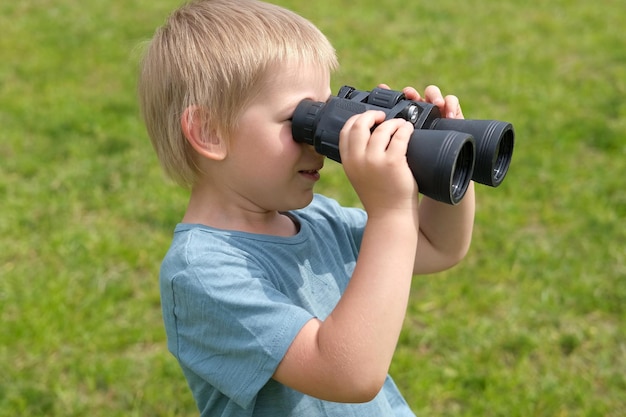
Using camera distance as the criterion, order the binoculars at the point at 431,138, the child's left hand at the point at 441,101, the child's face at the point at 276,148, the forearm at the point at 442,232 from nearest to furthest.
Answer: the binoculars at the point at 431,138
the child's face at the point at 276,148
the child's left hand at the point at 441,101
the forearm at the point at 442,232

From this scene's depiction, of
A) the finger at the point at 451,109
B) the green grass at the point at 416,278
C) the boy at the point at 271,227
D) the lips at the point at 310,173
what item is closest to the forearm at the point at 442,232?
the boy at the point at 271,227

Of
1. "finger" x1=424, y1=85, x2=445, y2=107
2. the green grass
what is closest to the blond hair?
"finger" x1=424, y1=85, x2=445, y2=107

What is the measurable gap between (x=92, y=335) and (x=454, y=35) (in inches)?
174

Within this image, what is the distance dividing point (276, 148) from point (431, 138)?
330mm

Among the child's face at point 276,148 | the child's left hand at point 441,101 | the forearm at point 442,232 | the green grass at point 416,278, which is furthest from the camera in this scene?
the green grass at point 416,278

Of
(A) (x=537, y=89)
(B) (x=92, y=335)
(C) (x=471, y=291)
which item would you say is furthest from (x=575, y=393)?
(A) (x=537, y=89)

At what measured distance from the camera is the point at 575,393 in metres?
2.81

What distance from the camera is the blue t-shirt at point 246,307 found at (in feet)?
4.67

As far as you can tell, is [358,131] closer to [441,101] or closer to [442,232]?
[441,101]

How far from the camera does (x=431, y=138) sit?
1.36 metres

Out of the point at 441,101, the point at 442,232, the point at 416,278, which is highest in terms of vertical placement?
the point at 441,101

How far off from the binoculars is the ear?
0.17m

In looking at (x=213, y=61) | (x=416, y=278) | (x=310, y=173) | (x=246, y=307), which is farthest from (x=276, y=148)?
(x=416, y=278)

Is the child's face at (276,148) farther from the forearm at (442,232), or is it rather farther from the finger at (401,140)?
the forearm at (442,232)
